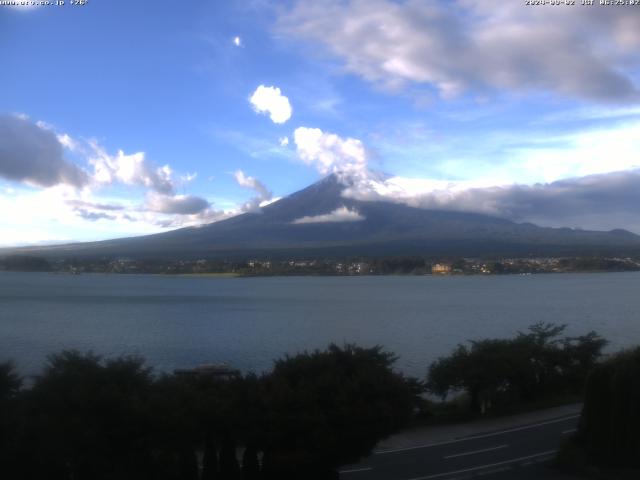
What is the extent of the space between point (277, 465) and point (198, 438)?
3.05ft

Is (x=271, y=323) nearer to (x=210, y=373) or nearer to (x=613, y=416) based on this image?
(x=210, y=373)

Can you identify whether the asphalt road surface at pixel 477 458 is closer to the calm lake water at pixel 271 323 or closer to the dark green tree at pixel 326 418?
the dark green tree at pixel 326 418

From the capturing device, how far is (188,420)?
7.90 metres

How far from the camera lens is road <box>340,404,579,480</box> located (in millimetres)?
9516

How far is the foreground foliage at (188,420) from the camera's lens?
7555 mm

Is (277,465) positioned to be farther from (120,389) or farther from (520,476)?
A: (520,476)

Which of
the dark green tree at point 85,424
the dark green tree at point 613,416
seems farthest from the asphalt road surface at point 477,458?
the dark green tree at point 85,424

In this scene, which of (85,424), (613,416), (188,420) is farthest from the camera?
(613,416)

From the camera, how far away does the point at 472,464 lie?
33.4 ft

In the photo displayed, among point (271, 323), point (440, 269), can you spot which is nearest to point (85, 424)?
point (271, 323)

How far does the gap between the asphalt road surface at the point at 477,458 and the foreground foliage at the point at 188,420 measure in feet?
4.18

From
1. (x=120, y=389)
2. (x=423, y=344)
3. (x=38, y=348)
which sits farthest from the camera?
(x=423, y=344)

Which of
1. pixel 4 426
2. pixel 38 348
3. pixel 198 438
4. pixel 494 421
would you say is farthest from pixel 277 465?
pixel 38 348

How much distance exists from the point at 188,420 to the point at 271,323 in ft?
92.5
